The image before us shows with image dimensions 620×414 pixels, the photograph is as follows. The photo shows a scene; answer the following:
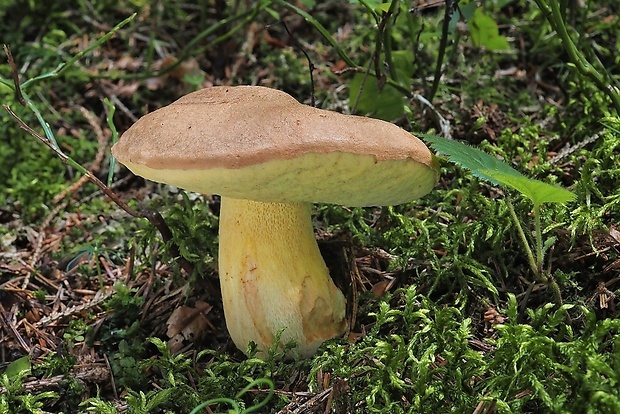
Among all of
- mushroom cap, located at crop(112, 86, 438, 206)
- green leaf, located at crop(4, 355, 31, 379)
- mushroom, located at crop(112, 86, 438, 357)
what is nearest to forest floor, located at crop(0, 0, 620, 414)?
green leaf, located at crop(4, 355, 31, 379)

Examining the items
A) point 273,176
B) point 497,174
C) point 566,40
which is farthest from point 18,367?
point 566,40

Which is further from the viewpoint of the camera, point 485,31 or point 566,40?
point 485,31

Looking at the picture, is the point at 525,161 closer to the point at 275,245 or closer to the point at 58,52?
the point at 275,245

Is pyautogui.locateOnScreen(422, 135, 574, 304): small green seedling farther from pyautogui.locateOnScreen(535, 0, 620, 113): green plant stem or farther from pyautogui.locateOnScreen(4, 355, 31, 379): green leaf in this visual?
pyautogui.locateOnScreen(4, 355, 31, 379): green leaf

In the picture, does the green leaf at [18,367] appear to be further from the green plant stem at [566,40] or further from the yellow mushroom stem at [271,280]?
the green plant stem at [566,40]

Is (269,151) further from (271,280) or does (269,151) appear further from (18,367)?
(18,367)

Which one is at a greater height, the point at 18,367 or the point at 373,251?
the point at 373,251

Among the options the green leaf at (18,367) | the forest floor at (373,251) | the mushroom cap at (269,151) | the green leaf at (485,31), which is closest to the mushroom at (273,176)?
the mushroom cap at (269,151)
